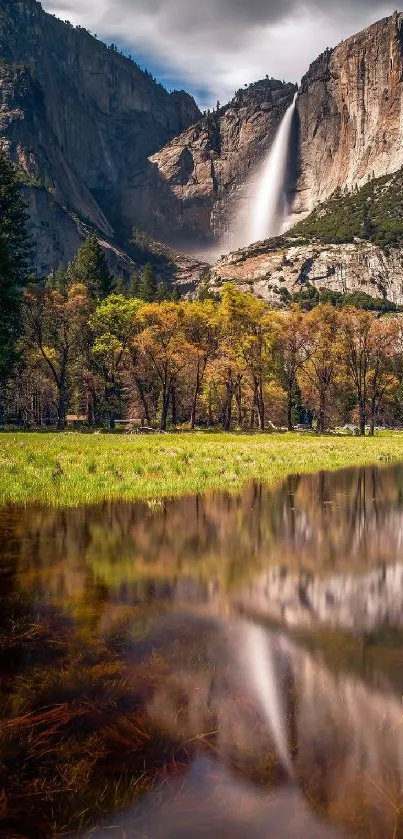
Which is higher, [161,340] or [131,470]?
[161,340]

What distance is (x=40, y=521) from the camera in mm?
11922

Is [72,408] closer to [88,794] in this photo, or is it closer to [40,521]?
[40,521]

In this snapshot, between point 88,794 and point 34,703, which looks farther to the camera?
point 34,703

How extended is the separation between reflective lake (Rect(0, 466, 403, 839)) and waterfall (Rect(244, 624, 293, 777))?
0.02 meters

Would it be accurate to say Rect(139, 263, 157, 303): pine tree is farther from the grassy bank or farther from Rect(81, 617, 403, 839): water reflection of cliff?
Rect(81, 617, 403, 839): water reflection of cliff

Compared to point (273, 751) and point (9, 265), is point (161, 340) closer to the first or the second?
point (9, 265)

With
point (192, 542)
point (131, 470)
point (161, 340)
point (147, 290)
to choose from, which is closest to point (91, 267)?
point (147, 290)

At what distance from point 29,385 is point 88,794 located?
7721 cm

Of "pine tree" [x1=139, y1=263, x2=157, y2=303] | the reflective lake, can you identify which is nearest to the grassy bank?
the reflective lake

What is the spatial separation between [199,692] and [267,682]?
666 mm

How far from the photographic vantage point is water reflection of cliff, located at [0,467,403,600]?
7.79 m

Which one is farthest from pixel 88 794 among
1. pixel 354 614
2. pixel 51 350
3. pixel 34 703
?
pixel 51 350

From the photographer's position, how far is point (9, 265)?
4081cm

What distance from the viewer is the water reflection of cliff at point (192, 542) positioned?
307 inches
